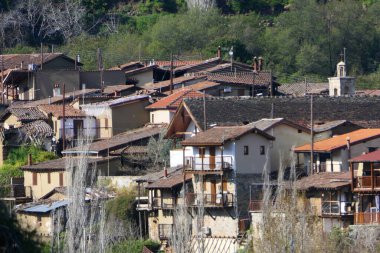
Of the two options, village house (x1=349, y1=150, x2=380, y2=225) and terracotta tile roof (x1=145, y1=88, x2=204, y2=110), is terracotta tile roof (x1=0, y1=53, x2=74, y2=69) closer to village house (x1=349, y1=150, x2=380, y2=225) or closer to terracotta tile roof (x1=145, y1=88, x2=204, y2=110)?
terracotta tile roof (x1=145, y1=88, x2=204, y2=110)

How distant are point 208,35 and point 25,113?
20.3 meters

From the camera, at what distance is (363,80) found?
66.1m

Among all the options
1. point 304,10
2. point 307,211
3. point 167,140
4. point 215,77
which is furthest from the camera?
point 304,10

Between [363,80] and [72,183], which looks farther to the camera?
[363,80]

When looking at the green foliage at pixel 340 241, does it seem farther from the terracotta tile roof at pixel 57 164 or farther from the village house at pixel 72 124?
the village house at pixel 72 124

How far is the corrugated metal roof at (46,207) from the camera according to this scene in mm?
42206

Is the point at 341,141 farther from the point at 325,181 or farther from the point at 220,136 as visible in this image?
the point at 220,136

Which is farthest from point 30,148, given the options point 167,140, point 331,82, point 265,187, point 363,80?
point 363,80

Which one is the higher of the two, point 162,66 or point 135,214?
point 162,66

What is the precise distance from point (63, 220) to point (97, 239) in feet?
11.4

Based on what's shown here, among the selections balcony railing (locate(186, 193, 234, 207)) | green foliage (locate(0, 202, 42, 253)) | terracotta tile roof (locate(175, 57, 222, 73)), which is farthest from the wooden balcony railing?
green foliage (locate(0, 202, 42, 253))

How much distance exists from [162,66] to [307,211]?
2312cm

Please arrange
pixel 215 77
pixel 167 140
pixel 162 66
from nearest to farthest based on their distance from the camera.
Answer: pixel 167 140 < pixel 215 77 < pixel 162 66

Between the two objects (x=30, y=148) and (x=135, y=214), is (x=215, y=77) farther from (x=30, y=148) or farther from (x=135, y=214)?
(x=135, y=214)
